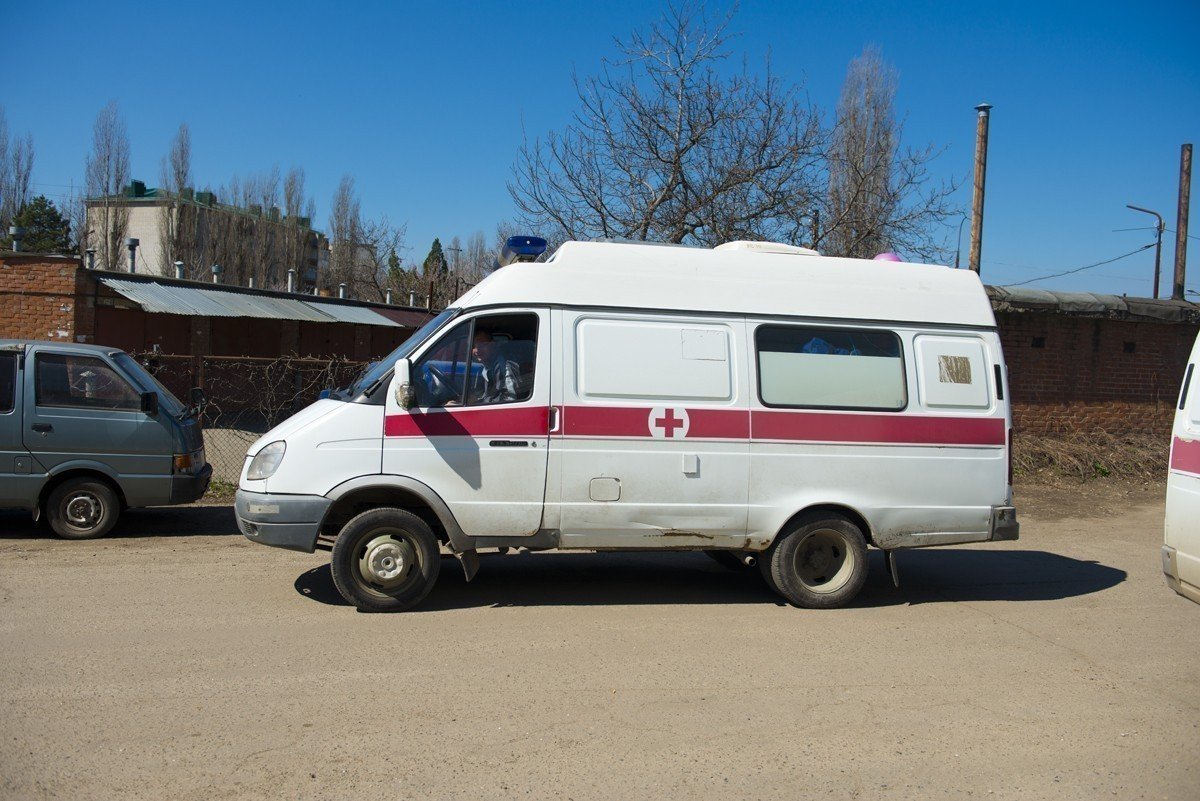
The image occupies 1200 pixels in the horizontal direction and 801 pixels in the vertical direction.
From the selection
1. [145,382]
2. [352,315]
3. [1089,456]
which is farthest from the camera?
[352,315]

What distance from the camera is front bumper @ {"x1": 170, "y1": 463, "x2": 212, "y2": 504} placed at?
9172mm

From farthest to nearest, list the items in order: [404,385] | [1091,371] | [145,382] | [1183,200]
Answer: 1. [1183,200]
2. [1091,371]
3. [145,382]
4. [404,385]

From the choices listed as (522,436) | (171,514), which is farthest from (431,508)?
(171,514)

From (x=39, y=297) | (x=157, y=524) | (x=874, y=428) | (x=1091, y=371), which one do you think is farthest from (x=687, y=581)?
(x=39, y=297)

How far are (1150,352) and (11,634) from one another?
55.2 ft

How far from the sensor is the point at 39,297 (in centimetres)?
1734

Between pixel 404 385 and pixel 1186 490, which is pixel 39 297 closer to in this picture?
pixel 404 385

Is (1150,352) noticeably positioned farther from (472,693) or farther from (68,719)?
(68,719)

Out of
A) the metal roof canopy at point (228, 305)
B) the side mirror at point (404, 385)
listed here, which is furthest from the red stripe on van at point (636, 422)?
the metal roof canopy at point (228, 305)

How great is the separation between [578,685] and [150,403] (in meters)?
5.88

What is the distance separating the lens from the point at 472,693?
16.8 ft

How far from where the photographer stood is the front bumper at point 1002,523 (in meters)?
7.38

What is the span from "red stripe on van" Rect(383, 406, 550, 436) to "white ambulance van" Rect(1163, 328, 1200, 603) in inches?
158

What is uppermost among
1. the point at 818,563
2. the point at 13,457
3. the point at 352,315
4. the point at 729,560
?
the point at 352,315
